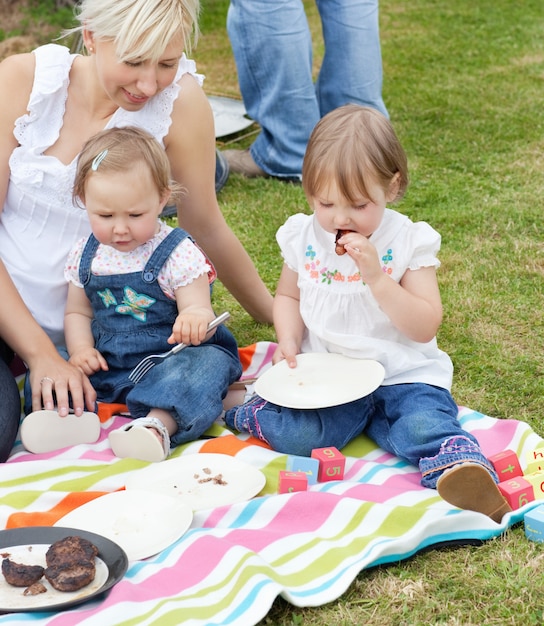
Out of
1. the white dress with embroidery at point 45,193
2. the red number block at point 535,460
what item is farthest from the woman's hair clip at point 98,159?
the red number block at point 535,460

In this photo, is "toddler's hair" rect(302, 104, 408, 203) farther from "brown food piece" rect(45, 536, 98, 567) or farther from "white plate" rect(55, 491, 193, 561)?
"brown food piece" rect(45, 536, 98, 567)

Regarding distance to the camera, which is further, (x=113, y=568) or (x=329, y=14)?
(x=329, y=14)

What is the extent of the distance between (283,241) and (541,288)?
43.5 inches

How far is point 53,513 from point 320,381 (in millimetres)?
704

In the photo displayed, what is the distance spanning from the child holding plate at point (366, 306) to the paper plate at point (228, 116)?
2.59 metres

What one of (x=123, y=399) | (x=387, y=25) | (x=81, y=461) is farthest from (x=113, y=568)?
(x=387, y=25)

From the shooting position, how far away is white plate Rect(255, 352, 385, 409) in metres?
2.29

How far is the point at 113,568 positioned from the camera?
5.93 feet

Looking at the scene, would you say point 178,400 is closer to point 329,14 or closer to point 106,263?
point 106,263

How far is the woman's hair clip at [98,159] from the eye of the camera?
2402 millimetres

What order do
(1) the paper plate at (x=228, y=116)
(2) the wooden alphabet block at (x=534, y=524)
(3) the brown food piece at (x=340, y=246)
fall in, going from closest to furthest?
(2) the wooden alphabet block at (x=534, y=524) → (3) the brown food piece at (x=340, y=246) → (1) the paper plate at (x=228, y=116)

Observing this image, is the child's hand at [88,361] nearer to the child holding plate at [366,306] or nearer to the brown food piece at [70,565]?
the child holding plate at [366,306]

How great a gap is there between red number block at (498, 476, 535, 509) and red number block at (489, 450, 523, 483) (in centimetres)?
8

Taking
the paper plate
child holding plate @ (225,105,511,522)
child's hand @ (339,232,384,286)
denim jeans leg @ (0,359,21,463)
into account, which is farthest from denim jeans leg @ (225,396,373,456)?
the paper plate
